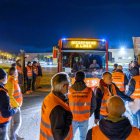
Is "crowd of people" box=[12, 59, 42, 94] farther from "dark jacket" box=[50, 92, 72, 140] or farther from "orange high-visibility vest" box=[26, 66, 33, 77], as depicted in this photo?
"dark jacket" box=[50, 92, 72, 140]

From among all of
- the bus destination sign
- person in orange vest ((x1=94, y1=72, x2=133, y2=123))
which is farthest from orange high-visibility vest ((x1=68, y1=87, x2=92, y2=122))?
the bus destination sign

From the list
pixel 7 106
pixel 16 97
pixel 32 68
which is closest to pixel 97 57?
pixel 32 68

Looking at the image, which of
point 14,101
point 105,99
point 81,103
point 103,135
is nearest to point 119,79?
point 105,99

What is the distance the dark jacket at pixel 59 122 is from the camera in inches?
154

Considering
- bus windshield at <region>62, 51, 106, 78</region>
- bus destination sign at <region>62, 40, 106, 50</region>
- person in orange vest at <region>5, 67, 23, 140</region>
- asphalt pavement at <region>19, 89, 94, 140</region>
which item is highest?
bus destination sign at <region>62, 40, 106, 50</region>

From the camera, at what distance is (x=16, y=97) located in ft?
23.9

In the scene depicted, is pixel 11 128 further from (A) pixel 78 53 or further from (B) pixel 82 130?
(A) pixel 78 53

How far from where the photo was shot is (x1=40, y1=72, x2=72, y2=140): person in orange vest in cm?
392

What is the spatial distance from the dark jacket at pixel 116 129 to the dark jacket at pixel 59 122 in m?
A: 0.74

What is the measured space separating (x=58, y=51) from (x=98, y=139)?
10.6 m

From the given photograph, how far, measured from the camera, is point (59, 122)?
154 inches

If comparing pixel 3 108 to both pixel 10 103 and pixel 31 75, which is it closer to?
pixel 10 103

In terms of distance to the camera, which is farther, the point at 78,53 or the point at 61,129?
the point at 78,53

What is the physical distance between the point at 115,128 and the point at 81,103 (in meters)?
2.94
